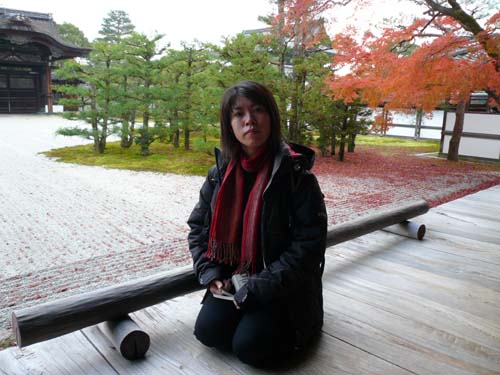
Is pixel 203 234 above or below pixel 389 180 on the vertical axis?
above

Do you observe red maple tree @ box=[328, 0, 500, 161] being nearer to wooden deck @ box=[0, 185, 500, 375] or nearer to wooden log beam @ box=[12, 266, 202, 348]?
wooden deck @ box=[0, 185, 500, 375]

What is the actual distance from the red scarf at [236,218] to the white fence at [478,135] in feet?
33.5

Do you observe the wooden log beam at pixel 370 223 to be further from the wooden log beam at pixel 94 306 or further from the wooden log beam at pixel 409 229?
the wooden log beam at pixel 94 306

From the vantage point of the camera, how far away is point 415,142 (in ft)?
48.3

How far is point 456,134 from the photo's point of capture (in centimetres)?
998

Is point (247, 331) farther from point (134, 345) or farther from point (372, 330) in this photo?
point (372, 330)

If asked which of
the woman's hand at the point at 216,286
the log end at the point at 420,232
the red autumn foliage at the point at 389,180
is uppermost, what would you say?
the woman's hand at the point at 216,286

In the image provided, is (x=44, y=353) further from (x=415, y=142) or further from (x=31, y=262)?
(x=415, y=142)

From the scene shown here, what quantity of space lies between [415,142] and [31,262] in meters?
14.1

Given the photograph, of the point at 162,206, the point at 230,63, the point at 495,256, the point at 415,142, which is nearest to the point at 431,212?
the point at 495,256

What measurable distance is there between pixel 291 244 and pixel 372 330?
677 millimetres

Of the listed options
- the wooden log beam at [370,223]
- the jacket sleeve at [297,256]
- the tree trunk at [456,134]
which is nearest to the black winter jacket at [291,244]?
the jacket sleeve at [297,256]

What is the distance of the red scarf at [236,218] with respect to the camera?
158 cm

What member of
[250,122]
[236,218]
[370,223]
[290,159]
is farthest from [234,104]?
[370,223]
